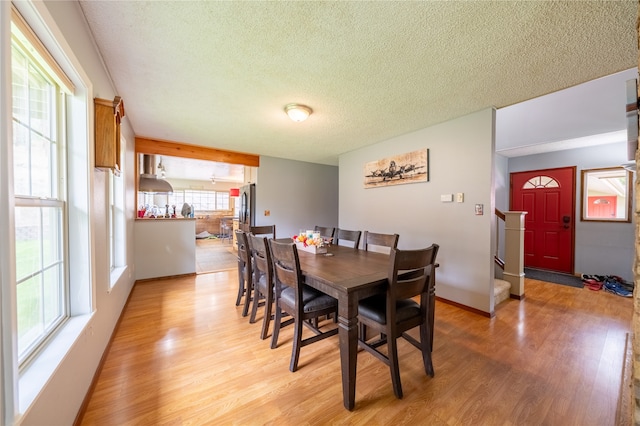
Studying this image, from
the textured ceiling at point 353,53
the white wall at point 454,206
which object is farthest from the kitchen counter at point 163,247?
the white wall at point 454,206

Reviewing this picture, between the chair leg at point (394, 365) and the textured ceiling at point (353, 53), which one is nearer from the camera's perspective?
the textured ceiling at point (353, 53)

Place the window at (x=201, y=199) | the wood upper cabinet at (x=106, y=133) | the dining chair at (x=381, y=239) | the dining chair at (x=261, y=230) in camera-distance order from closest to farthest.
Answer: the wood upper cabinet at (x=106, y=133)
the dining chair at (x=381, y=239)
the dining chair at (x=261, y=230)
the window at (x=201, y=199)

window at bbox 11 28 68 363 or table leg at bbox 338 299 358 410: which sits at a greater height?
window at bbox 11 28 68 363

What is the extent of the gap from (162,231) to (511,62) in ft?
15.6

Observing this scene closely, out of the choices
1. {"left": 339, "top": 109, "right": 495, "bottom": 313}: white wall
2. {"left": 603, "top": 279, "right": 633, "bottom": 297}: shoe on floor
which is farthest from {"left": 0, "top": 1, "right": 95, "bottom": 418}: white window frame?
{"left": 603, "top": 279, "right": 633, "bottom": 297}: shoe on floor

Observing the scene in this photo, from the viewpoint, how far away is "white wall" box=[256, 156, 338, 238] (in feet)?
16.1

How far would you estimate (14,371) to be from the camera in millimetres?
797

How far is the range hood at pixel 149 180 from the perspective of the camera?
451 centimetres

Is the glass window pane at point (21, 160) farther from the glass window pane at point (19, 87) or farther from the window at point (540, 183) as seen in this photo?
the window at point (540, 183)

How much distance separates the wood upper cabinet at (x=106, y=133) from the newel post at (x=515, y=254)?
4501 mm

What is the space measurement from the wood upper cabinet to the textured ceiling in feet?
1.43

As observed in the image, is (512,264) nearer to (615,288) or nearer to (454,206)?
(454,206)

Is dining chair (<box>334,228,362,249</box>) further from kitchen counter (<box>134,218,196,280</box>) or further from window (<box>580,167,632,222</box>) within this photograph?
window (<box>580,167,632,222</box>)

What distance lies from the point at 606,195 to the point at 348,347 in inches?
214
